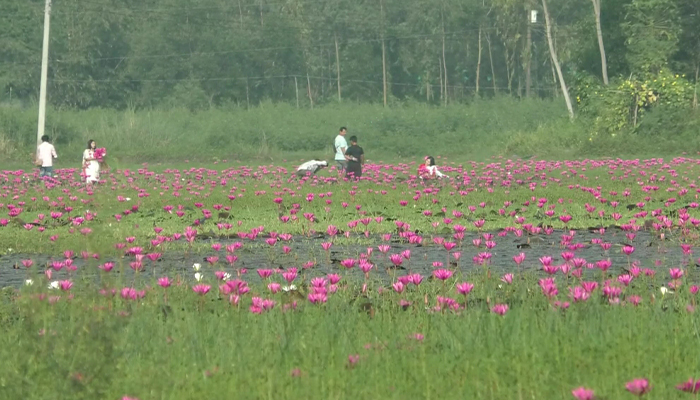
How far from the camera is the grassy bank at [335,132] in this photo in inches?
1476

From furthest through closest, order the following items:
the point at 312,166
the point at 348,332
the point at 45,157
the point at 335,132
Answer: the point at 335,132 → the point at 312,166 → the point at 45,157 → the point at 348,332

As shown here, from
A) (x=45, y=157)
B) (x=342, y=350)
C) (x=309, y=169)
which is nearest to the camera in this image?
(x=342, y=350)

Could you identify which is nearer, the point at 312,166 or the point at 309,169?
the point at 309,169

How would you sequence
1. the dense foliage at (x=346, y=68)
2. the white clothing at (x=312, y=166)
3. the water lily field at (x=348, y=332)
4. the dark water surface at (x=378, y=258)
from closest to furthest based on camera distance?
the water lily field at (x=348, y=332)
the dark water surface at (x=378, y=258)
the white clothing at (x=312, y=166)
the dense foliage at (x=346, y=68)

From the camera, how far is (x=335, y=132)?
5316cm

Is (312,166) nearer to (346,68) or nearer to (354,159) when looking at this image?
(354,159)

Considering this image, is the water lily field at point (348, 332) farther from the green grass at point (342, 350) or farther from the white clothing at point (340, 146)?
Result: the white clothing at point (340, 146)

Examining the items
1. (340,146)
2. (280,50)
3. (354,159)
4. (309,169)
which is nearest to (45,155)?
(309,169)

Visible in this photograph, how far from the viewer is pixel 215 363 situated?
508cm

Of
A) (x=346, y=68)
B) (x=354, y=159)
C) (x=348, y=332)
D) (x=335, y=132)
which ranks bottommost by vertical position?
(x=335, y=132)

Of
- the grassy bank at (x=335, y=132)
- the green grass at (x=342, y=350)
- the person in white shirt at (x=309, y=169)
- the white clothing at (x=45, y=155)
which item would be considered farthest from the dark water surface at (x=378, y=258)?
the grassy bank at (x=335, y=132)

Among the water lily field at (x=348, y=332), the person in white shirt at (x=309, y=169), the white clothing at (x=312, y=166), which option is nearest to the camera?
the water lily field at (x=348, y=332)

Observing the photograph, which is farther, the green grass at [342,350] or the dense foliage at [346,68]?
the dense foliage at [346,68]

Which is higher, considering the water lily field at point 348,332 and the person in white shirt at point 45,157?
the water lily field at point 348,332
